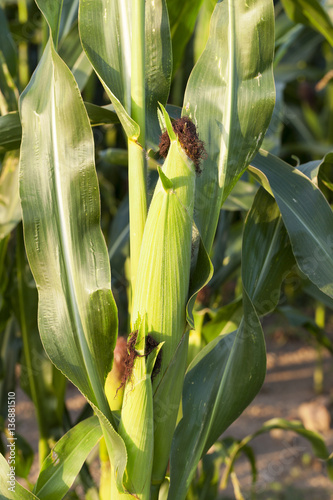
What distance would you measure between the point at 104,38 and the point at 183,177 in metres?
0.23

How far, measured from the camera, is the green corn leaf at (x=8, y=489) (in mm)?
539

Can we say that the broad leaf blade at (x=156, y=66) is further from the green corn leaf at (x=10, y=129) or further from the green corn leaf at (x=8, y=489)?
the green corn leaf at (x=8, y=489)

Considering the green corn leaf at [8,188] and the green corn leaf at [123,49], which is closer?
the green corn leaf at [123,49]

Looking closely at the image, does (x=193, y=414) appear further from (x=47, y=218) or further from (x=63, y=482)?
(x=47, y=218)

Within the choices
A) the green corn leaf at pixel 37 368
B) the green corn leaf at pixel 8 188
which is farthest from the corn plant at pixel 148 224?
the green corn leaf at pixel 37 368

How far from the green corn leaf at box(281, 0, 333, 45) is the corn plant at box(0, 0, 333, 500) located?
0.28 m

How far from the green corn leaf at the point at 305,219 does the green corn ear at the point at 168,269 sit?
0.16m

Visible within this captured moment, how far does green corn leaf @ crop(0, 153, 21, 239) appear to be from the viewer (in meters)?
0.82

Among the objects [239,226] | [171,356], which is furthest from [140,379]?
[239,226]

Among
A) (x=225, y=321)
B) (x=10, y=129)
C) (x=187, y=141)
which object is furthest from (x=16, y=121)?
(x=225, y=321)

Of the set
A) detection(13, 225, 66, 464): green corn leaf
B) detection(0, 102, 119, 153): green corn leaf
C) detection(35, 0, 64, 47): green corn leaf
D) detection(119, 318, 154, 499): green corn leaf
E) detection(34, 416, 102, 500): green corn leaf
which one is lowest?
detection(13, 225, 66, 464): green corn leaf

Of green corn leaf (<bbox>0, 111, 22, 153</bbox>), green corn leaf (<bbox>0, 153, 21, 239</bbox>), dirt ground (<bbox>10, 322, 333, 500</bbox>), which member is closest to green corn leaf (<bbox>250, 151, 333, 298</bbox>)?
green corn leaf (<bbox>0, 111, 22, 153</bbox>)

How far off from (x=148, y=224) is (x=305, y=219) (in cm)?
24

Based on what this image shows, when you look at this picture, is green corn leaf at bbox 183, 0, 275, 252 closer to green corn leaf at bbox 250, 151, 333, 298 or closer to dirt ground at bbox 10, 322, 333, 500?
green corn leaf at bbox 250, 151, 333, 298
